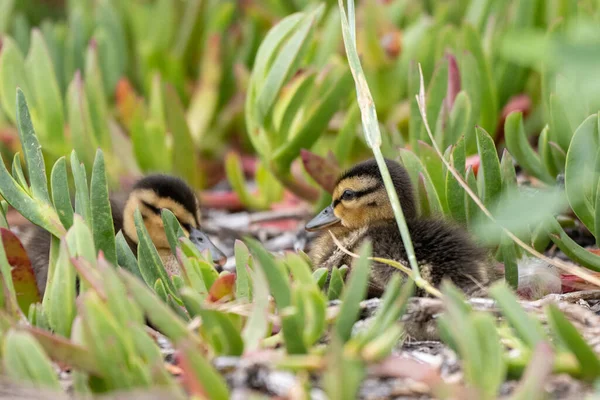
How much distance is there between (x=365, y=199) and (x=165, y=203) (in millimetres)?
752

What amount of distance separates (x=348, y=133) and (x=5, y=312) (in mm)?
1819

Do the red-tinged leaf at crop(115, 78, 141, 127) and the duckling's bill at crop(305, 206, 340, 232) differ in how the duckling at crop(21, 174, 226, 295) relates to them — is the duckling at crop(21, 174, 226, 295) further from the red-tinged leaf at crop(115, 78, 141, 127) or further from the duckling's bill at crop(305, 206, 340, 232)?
the red-tinged leaf at crop(115, 78, 141, 127)

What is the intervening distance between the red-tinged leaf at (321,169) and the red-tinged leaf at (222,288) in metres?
1.23

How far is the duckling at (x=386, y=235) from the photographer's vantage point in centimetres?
253

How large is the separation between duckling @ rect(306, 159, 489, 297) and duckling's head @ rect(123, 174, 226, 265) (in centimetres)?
43

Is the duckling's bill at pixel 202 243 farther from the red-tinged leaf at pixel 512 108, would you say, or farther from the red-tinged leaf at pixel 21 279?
the red-tinged leaf at pixel 512 108

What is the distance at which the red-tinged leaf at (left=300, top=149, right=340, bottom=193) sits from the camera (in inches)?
132

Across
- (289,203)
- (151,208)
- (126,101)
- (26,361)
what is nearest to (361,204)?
(151,208)

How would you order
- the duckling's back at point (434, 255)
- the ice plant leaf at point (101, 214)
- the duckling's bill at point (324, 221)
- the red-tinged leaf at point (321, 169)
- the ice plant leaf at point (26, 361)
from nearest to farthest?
the ice plant leaf at point (26, 361) < the ice plant leaf at point (101, 214) < the duckling's back at point (434, 255) < the duckling's bill at point (324, 221) < the red-tinged leaf at point (321, 169)

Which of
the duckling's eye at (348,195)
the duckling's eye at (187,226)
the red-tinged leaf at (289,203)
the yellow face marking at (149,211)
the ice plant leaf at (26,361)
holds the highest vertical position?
the ice plant leaf at (26,361)

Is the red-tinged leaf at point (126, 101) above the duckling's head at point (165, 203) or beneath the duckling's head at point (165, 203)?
above

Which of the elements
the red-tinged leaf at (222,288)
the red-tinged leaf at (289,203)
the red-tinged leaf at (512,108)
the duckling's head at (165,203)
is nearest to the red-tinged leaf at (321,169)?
the duckling's head at (165,203)

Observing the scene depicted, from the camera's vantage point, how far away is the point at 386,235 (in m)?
2.67

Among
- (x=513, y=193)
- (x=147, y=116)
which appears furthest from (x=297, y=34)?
(x=147, y=116)
